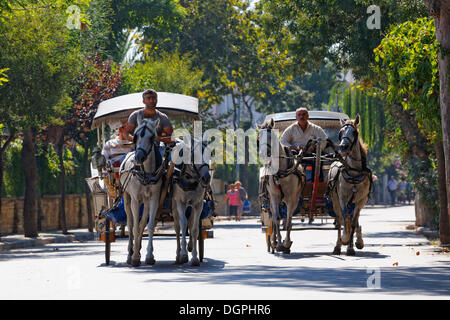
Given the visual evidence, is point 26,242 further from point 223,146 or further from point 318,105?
point 318,105

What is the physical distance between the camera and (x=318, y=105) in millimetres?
83250

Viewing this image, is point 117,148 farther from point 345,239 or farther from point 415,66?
point 415,66

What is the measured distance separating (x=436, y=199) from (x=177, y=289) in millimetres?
16599

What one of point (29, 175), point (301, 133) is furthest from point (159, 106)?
point (29, 175)

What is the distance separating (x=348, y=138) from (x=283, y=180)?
150cm

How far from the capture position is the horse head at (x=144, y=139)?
1504 cm

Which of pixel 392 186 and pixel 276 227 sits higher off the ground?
pixel 392 186

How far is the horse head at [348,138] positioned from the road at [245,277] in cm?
203

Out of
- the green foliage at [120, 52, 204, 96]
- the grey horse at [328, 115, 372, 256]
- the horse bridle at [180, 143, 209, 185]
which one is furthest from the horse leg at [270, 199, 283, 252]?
the green foliage at [120, 52, 204, 96]

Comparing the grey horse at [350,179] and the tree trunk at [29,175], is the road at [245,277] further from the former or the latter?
the tree trunk at [29,175]

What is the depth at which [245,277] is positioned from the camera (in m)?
13.3

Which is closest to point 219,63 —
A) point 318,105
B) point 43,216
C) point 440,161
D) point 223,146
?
point 223,146

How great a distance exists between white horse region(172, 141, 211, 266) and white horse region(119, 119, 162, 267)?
1.36ft

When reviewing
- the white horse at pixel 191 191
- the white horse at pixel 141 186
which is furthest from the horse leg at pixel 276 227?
the white horse at pixel 141 186
